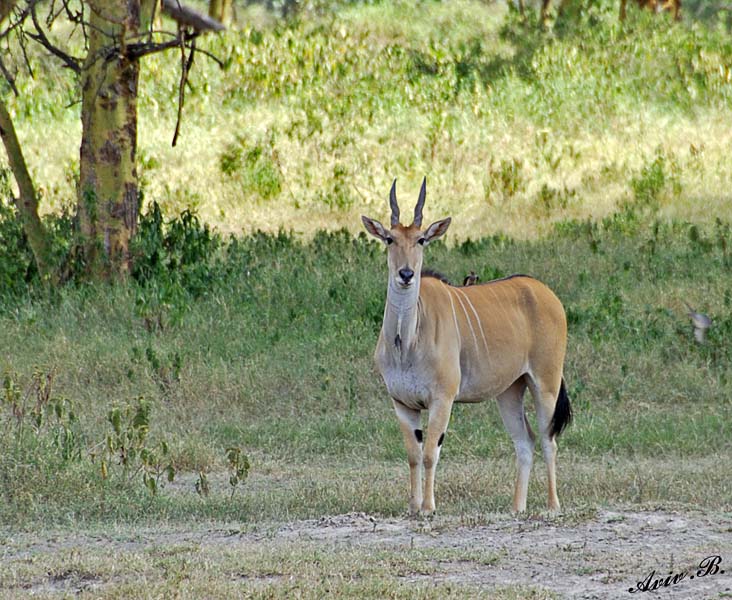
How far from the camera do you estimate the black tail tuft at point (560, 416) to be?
790 centimetres

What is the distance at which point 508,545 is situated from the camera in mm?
5895

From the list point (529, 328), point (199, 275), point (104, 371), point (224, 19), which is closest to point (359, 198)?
point (199, 275)

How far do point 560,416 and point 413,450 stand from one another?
3.95 feet

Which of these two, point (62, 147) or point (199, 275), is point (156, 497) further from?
point (62, 147)

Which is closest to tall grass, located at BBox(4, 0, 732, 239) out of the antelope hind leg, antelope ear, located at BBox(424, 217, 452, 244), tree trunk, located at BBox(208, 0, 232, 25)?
tree trunk, located at BBox(208, 0, 232, 25)

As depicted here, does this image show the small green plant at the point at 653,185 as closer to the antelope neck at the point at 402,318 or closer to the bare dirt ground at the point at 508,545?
the antelope neck at the point at 402,318

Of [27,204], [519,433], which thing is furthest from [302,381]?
[27,204]

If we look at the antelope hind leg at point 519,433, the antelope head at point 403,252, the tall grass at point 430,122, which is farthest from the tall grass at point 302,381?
the tall grass at point 430,122

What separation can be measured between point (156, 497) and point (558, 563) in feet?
8.36

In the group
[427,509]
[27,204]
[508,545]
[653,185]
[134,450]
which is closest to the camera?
[508,545]

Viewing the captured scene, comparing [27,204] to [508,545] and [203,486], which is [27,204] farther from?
[508,545]

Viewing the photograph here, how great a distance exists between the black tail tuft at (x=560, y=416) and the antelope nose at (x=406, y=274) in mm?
1470

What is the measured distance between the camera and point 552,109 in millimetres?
19219

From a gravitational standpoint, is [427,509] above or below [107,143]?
below
